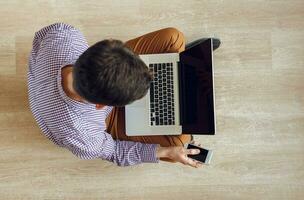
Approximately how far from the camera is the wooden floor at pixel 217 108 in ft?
4.49

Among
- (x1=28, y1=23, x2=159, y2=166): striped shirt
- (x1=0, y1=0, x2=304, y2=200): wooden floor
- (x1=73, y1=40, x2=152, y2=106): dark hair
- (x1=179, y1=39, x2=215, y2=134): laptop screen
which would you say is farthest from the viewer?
(x1=0, y1=0, x2=304, y2=200): wooden floor

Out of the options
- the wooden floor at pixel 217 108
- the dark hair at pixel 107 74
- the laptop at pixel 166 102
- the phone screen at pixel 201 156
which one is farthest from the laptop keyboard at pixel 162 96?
the dark hair at pixel 107 74

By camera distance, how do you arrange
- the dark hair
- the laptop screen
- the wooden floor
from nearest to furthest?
the dark hair < the laptop screen < the wooden floor

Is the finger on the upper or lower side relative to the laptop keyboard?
lower

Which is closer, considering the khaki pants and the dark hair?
the dark hair

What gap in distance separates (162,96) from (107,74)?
406mm

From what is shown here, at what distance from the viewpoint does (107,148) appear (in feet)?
3.47

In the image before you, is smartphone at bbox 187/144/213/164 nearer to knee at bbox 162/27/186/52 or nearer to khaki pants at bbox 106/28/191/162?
khaki pants at bbox 106/28/191/162

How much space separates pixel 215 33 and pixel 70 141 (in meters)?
0.70

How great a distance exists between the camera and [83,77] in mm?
799

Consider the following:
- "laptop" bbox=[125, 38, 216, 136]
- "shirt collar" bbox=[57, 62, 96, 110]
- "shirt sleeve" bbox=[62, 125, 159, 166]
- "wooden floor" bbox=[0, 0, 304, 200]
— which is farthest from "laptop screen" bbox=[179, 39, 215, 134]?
"shirt collar" bbox=[57, 62, 96, 110]

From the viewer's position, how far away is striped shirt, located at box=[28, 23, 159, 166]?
909 millimetres

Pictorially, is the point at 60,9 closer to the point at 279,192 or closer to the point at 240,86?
the point at 240,86

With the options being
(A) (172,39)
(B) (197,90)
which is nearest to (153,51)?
(A) (172,39)
